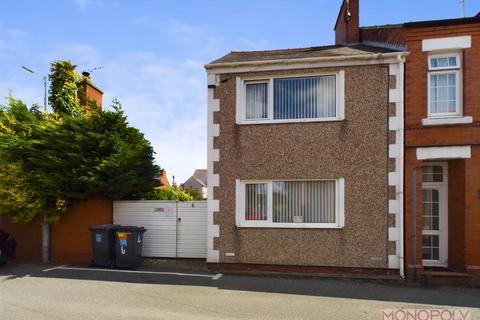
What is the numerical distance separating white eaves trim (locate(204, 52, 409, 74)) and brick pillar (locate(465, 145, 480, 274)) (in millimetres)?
2842

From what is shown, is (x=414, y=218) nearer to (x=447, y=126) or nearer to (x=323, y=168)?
(x=447, y=126)

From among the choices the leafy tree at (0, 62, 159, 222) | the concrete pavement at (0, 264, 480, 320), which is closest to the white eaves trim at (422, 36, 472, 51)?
the concrete pavement at (0, 264, 480, 320)

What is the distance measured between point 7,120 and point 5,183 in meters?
1.85

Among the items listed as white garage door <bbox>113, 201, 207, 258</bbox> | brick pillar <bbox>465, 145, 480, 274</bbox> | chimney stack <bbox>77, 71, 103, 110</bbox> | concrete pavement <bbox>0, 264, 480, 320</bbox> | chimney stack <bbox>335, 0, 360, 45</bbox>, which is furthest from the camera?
chimney stack <bbox>77, 71, 103, 110</bbox>

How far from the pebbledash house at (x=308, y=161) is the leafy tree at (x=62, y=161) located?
252 cm

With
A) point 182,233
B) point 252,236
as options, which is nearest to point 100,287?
point 182,233

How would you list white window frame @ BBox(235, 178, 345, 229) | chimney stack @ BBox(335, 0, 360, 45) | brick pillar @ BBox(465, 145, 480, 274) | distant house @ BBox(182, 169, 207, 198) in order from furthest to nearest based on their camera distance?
distant house @ BBox(182, 169, 207, 198) → chimney stack @ BBox(335, 0, 360, 45) → white window frame @ BBox(235, 178, 345, 229) → brick pillar @ BBox(465, 145, 480, 274)

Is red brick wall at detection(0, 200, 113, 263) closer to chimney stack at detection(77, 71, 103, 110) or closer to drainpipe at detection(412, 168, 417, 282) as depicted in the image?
chimney stack at detection(77, 71, 103, 110)

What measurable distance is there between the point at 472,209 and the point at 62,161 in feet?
32.7

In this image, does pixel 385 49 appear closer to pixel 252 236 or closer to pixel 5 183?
pixel 252 236

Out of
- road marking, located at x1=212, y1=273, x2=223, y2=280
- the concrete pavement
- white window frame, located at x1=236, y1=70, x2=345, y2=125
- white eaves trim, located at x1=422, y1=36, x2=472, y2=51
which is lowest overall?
road marking, located at x1=212, y1=273, x2=223, y2=280

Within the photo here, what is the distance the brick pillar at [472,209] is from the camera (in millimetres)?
8289

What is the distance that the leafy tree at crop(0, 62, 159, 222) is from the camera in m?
9.77

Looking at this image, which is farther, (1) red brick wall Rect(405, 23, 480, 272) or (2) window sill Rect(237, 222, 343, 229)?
(2) window sill Rect(237, 222, 343, 229)
